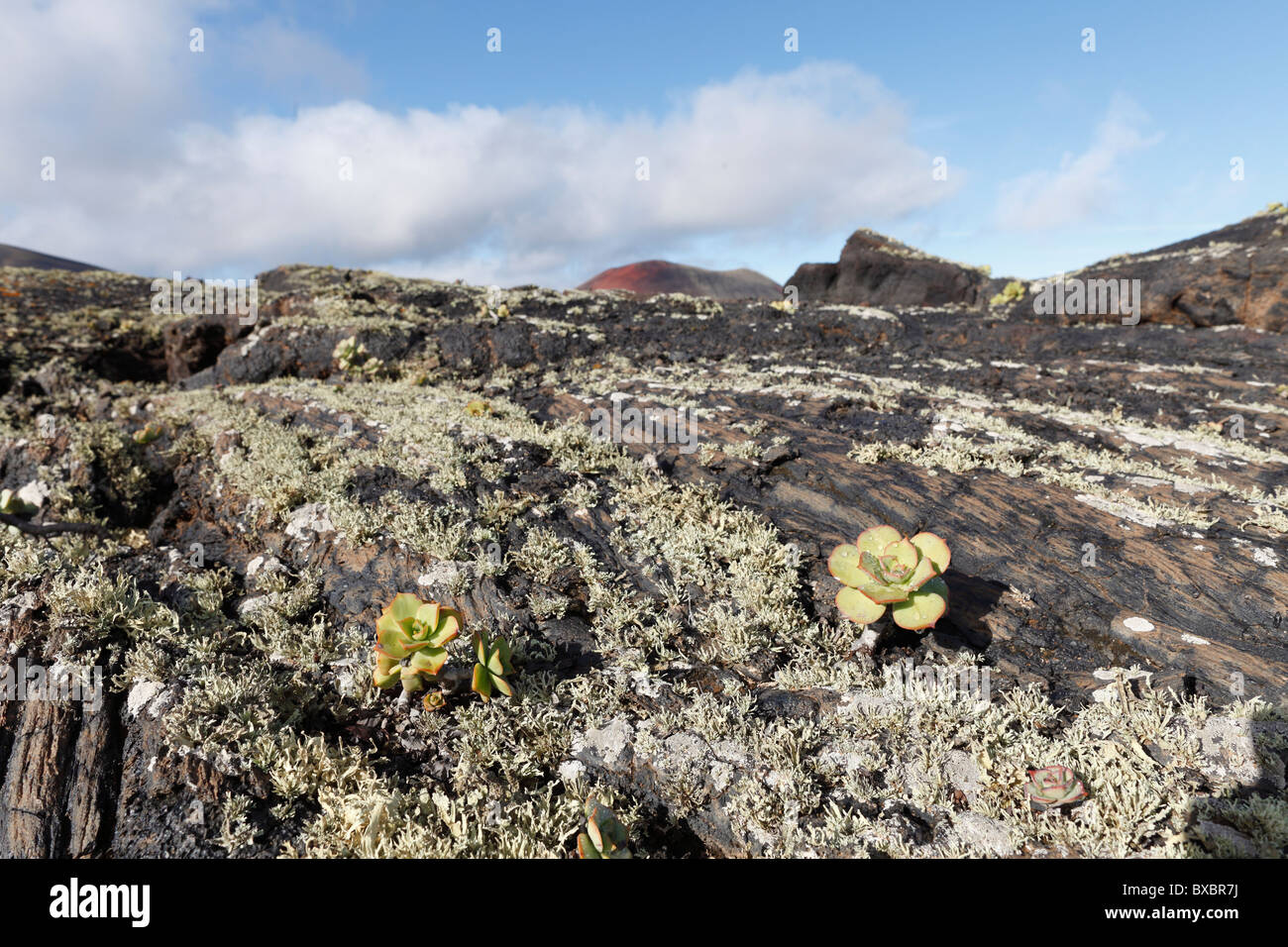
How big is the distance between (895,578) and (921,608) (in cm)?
31

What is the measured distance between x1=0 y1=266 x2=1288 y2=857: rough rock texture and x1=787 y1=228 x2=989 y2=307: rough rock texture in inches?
799

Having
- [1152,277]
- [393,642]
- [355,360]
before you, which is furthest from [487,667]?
[1152,277]

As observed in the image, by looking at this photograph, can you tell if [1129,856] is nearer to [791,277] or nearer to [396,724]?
[396,724]

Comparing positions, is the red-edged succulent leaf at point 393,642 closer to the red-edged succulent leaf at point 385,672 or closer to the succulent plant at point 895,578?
the red-edged succulent leaf at point 385,672

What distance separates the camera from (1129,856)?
10.7ft

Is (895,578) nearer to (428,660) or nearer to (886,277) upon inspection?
(428,660)

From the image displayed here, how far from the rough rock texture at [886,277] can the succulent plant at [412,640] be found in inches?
1119

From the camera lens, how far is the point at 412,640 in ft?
14.0

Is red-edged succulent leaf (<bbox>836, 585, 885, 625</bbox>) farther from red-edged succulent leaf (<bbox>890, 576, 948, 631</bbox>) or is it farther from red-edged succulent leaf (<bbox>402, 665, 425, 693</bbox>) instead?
red-edged succulent leaf (<bbox>402, 665, 425, 693</bbox>)

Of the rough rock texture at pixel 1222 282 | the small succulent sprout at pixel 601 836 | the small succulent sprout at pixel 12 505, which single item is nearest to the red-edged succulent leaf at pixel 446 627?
the small succulent sprout at pixel 601 836

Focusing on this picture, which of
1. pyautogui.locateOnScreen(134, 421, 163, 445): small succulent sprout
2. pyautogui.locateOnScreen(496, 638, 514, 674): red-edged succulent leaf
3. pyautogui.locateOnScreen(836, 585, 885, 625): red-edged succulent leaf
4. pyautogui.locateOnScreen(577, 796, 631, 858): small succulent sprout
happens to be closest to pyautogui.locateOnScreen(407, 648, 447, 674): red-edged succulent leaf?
pyautogui.locateOnScreen(496, 638, 514, 674): red-edged succulent leaf

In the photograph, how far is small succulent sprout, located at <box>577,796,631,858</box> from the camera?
315 centimetres

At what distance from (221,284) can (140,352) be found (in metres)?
6.70
